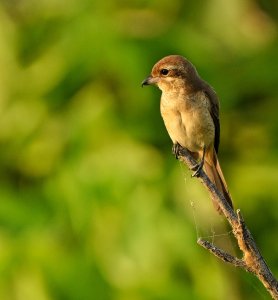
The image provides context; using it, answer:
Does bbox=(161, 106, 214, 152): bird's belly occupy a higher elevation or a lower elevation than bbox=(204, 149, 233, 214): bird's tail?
higher

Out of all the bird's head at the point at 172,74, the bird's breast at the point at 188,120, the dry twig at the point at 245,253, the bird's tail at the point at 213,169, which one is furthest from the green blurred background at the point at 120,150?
the dry twig at the point at 245,253

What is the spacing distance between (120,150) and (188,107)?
138 centimetres

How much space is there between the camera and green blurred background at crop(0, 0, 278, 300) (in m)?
4.51

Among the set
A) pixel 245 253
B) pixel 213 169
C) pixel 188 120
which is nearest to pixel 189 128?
pixel 188 120

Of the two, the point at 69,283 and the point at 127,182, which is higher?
the point at 127,182

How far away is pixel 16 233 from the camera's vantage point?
4598 mm

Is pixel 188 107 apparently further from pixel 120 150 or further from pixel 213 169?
pixel 120 150

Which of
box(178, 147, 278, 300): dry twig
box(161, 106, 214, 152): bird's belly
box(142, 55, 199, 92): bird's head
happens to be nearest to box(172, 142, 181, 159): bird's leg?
box(161, 106, 214, 152): bird's belly

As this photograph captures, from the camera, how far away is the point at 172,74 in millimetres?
3326

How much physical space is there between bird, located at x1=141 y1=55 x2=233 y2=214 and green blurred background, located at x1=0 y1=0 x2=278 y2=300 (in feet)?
2.89

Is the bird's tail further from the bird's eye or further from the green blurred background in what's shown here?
the green blurred background

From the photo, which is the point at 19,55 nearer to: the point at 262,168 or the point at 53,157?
the point at 53,157

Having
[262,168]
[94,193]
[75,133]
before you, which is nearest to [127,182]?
[94,193]

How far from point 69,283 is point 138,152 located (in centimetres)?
82
